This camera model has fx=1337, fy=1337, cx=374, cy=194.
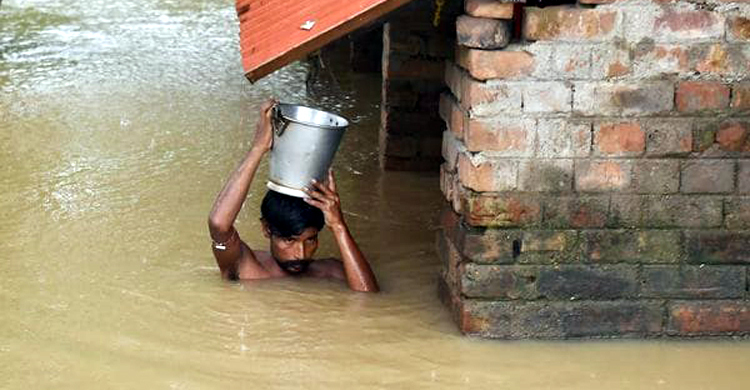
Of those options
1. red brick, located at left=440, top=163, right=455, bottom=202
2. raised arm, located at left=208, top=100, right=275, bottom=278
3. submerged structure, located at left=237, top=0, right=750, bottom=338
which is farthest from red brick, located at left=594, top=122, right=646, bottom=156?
raised arm, located at left=208, top=100, right=275, bottom=278

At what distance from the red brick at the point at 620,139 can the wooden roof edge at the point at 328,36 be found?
2.89 ft

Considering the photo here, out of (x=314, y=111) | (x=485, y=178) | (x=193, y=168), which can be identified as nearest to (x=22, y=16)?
(x=193, y=168)

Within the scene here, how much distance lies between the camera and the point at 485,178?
484cm

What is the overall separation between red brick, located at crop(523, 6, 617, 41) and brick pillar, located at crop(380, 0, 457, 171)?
206 centimetres

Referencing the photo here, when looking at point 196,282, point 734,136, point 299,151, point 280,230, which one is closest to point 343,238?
point 280,230

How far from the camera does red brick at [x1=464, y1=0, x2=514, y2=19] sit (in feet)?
15.4

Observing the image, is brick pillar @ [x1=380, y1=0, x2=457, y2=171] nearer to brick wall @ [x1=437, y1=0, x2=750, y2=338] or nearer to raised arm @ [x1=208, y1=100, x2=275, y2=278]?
raised arm @ [x1=208, y1=100, x2=275, y2=278]

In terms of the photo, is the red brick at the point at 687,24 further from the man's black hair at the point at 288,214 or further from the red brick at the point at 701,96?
the man's black hair at the point at 288,214

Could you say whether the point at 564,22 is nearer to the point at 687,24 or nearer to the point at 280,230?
the point at 687,24

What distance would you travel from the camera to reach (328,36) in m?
4.61

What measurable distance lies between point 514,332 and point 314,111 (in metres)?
1.22

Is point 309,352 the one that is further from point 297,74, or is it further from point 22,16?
point 22,16

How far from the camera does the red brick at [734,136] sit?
488cm

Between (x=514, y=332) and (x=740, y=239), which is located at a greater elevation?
(x=740, y=239)
